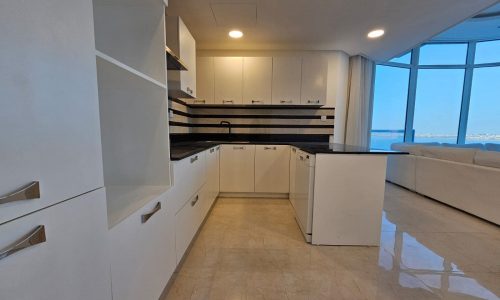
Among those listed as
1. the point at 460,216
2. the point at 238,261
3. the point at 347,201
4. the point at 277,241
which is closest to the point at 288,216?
the point at 277,241

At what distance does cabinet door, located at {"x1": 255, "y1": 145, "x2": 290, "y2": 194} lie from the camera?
300cm

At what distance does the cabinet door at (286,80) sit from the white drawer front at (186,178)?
62.4 inches

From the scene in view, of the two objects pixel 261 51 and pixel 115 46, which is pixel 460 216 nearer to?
pixel 261 51

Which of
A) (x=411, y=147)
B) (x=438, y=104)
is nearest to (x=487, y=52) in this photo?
(x=438, y=104)

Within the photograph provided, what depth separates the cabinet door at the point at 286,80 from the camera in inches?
120

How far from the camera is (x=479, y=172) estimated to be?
2377 mm

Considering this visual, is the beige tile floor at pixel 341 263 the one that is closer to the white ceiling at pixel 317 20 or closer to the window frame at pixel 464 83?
the white ceiling at pixel 317 20

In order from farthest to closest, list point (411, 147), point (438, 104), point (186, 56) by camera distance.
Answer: point (438, 104)
point (411, 147)
point (186, 56)

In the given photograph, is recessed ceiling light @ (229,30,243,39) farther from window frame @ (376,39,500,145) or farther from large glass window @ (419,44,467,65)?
large glass window @ (419,44,467,65)

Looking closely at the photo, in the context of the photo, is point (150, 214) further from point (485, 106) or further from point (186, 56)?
point (485, 106)

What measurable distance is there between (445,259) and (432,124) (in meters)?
4.88

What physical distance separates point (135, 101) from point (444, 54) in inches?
267

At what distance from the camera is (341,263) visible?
162cm

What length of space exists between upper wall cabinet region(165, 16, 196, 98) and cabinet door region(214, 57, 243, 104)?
2.76ft
